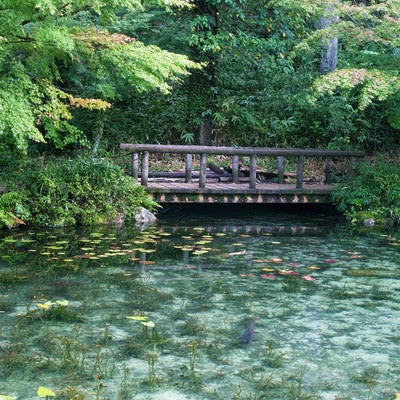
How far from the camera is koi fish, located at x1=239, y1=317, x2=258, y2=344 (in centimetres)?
475

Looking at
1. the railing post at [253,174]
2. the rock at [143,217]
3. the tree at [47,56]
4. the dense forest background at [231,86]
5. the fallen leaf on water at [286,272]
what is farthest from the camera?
the railing post at [253,174]

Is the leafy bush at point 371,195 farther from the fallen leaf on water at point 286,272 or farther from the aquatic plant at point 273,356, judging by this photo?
the aquatic plant at point 273,356

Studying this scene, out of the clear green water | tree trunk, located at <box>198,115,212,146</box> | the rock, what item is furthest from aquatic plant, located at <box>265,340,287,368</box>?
tree trunk, located at <box>198,115,212,146</box>

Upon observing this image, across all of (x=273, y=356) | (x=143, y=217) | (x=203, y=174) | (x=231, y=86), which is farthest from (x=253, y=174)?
(x=273, y=356)

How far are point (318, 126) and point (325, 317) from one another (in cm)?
1105

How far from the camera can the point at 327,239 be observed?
943 centimetres

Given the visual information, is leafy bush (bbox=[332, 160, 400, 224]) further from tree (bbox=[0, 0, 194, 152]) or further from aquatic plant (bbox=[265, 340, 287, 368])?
aquatic plant (bbox=[265, 340, 287, 368])

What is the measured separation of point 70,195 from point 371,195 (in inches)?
217

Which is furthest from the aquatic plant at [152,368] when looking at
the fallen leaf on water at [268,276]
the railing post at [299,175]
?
the railing post at [299,175]

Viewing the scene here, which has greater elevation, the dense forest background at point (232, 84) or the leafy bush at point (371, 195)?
the dense forest background at point (232, 84)

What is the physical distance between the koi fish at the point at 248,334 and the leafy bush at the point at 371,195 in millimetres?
6600

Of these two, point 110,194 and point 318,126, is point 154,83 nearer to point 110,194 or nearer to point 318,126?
point 110,194

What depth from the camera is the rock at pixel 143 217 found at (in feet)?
34.8

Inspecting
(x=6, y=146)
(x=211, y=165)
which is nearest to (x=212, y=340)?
(x=6, y=146)
